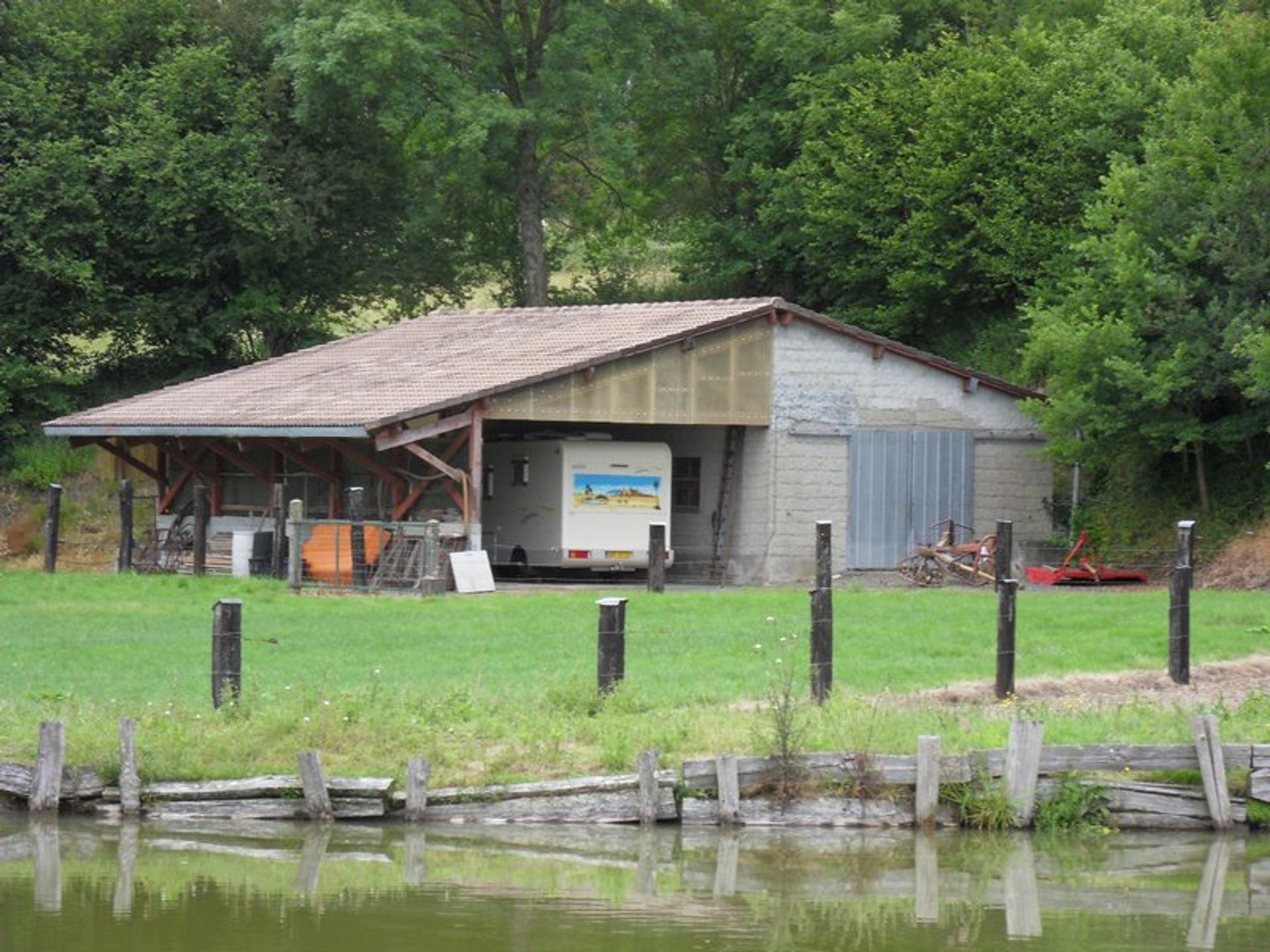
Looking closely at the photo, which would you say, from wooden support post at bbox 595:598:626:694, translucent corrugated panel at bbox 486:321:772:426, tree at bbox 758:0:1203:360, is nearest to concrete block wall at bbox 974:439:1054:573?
translucent corrugated panel at bbox 486:321:772:426

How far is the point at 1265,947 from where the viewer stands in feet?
44.2

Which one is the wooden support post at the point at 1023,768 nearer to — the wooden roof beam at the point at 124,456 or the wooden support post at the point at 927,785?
the wooden support post at the point at 927,785

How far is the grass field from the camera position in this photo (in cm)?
1744

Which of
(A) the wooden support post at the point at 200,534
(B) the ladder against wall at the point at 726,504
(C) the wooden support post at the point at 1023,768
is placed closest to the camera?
(C) the wooden support post at the point at 1023,768

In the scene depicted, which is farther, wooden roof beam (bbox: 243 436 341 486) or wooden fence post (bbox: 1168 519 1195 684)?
wooden roof beam (bbox: 243 436 341 486)

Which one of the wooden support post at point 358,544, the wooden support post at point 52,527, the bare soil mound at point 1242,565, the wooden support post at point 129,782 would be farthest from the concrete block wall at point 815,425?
the wooden support post at point 129,782

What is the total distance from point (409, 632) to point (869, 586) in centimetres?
1296

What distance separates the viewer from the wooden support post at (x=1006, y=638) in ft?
63.8

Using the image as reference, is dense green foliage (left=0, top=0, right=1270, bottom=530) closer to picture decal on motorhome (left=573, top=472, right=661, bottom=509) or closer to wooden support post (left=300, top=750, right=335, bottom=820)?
picture decal on motorhome (left=573, top=472, right=661, bottom=509)

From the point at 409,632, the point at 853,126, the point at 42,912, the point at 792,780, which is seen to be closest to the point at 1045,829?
the point at 792,780

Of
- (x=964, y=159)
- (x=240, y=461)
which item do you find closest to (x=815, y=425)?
(x=240, y=461)

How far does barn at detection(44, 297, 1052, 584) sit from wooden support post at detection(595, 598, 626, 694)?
1506 cm

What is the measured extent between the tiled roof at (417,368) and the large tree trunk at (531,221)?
10040 millimetres

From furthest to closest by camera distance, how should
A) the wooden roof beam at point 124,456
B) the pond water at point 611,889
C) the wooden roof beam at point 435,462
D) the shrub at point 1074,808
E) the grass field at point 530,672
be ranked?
the wooden roof beam at point 124,456 → the wooden roof beam at point 435,462 → the grass field at point 530,672 → the shrub at point 1074,808 → the pond water at point 611,889
